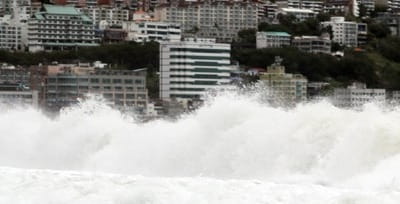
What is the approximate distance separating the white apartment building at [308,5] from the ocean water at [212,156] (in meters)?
122

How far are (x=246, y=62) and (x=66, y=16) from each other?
22767 millimetres

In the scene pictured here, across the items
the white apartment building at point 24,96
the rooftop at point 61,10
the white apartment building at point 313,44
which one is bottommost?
the white apartment building at point 24,96

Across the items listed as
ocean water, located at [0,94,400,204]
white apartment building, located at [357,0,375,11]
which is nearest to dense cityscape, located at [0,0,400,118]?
white apartment building, located at [357,0,375,11]

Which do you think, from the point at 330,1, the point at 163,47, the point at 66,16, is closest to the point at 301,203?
the point at 163,47

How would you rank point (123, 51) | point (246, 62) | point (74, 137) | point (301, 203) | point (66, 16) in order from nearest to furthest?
point (301, 203)
point (74, 137)
point (123, 51)
point (246, 62)
point (66, 16)

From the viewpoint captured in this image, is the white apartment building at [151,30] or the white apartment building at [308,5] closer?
the white apartment building at [151,30]

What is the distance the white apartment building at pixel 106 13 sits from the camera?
134875 mm

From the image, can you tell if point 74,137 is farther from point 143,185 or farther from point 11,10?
point 11,10

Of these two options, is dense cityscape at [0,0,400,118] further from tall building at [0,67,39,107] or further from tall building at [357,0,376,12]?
tall building at [357,0,376,12]

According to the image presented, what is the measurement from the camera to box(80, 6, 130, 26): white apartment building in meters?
135

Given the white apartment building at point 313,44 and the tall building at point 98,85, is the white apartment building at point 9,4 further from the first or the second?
the tall building at point 98,85

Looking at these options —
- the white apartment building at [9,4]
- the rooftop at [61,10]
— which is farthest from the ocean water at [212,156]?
A: the white apartment building at [9,4]

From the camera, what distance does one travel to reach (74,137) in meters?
29.5

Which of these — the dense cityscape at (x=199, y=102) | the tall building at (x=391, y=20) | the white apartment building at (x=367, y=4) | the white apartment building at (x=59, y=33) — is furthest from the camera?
the white apartment building at (x=367, y=4)
